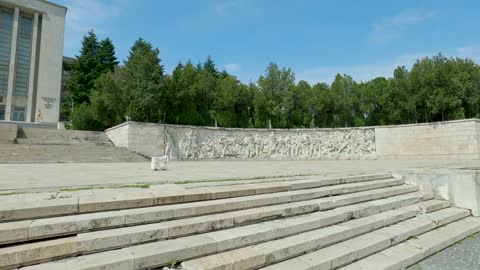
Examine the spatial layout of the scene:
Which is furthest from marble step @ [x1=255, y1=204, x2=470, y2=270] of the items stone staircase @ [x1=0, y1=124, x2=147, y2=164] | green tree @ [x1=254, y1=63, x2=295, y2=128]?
green tree @ [x1=254, y1=63, x2=295, y2=128]

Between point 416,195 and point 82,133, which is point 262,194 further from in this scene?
point 82,133

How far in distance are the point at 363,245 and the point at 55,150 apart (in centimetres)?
1260

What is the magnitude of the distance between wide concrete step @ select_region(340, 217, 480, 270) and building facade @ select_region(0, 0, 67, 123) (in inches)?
1399

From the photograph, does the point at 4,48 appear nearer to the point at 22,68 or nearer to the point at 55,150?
the point at 22,68

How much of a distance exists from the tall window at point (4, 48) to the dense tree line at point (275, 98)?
12.6 m

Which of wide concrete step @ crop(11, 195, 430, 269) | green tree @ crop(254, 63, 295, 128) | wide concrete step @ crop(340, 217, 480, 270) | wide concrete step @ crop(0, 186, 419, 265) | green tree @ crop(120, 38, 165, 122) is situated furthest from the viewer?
green tree @ crop(254, 63, 295, 128)

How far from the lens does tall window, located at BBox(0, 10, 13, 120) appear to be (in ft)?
98.2

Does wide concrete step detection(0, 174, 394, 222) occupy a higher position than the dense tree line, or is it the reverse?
the dense tree line

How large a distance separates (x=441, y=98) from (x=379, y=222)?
64.6 feet

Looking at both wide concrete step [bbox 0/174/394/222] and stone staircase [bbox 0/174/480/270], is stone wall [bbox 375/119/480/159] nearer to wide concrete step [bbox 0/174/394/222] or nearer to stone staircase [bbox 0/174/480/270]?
stone staircase [bbox 0/174/480/270]

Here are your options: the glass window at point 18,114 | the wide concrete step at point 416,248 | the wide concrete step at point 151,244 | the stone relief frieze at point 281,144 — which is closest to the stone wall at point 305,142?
the stone relief frieze at point 281,144

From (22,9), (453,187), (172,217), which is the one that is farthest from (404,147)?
(22,9)

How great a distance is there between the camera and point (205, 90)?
23609 mm

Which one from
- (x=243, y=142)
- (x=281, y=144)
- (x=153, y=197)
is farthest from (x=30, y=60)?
(x=153, y=197)
